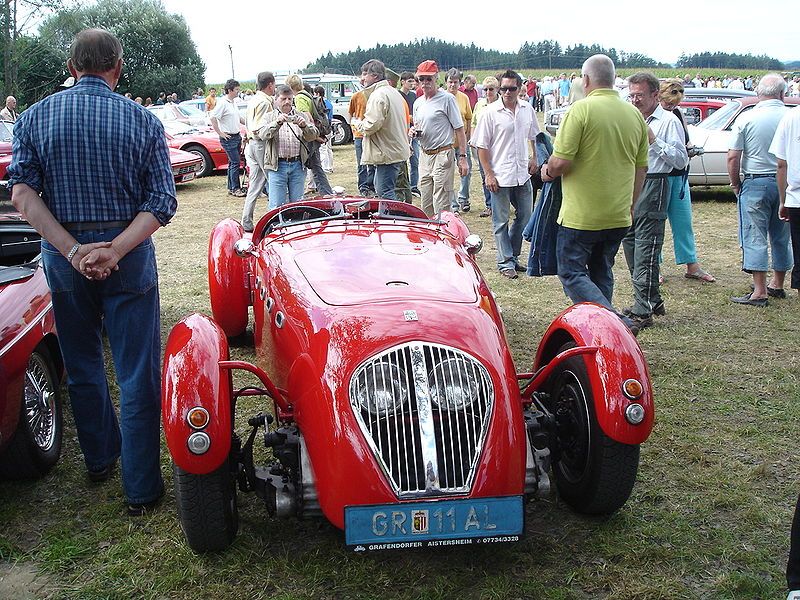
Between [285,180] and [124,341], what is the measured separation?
5.88 metres

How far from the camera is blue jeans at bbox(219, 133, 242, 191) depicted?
46.2 ft

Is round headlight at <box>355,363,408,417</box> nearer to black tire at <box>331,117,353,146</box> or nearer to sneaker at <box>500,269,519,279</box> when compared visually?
sneaker at <box>500,269,519,279</box>

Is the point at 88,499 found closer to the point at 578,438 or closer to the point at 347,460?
the point at 347,460

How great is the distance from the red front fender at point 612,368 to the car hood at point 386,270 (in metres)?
0.57

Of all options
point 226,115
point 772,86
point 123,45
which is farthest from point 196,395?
point 123,45

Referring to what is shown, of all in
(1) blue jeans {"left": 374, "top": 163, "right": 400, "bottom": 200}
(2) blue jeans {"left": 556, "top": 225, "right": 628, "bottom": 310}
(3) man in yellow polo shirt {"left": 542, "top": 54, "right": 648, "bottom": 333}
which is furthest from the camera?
(1) blue jeans {"left": 374, "top": 163, "right": 400, "bottom": 200}

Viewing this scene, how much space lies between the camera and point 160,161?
3592 mm

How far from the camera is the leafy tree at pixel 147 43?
40156 millimetres

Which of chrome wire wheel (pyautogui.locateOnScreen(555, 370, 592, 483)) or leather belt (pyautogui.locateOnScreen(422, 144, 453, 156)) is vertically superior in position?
leather belt (pyautogui.locateOnScreen(422, 144, 453, 156))

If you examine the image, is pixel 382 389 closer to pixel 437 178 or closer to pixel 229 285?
pixel 229 285

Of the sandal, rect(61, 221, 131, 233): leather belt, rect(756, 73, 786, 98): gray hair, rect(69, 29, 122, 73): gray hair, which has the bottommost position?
the sandal

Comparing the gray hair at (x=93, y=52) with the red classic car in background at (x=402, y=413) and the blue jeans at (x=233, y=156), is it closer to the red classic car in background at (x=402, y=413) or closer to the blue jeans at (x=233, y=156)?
the red classic car in background at (x=402, y=413)

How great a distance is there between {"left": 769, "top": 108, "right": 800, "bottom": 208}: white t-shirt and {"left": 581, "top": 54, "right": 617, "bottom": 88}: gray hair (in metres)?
1.93

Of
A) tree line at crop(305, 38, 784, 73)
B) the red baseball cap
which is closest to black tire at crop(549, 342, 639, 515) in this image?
the red baseball cap
